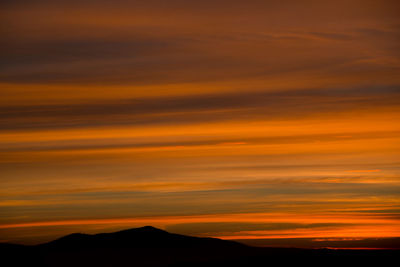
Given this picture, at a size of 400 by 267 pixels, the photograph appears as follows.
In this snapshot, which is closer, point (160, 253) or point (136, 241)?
point (160, 253)

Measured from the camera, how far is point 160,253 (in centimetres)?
9812

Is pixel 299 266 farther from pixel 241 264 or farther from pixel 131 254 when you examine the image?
pixel 131 254

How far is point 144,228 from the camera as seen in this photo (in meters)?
115

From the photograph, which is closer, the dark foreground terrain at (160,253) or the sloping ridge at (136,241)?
→ the dark foreground terrain at (160,253)

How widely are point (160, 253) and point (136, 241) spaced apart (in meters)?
10.4

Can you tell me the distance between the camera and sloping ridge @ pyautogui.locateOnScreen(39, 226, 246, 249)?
99.0 m

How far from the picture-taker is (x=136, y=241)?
10731 centimetres

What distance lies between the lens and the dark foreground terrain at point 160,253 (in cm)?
6931

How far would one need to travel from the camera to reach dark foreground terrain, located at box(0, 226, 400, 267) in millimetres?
69312

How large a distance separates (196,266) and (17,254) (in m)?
20.7

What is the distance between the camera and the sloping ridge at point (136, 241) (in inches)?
3898

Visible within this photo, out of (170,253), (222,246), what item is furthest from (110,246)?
(222,246)

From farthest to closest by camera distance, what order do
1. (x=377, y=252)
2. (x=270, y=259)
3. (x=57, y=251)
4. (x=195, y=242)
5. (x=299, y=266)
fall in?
(x=195, y=242) → (x=57, y=251) → (x=377, y=252) → (x=270, y=259) → (x=299, y=266)

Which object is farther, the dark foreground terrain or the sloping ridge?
the sloping ridge
